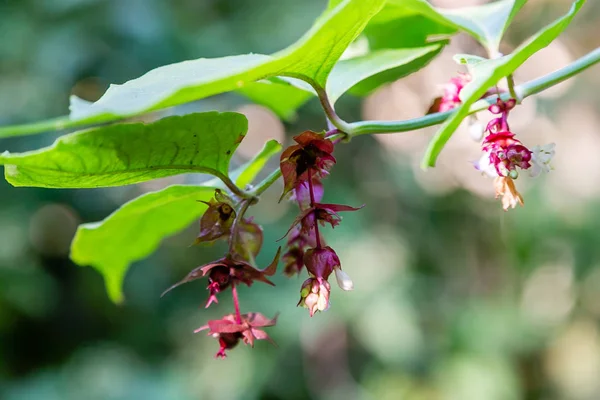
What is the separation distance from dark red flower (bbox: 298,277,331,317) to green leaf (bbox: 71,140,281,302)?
14cm

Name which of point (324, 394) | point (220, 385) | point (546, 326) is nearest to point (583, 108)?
point (546, 326)

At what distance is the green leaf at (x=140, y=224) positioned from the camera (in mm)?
605

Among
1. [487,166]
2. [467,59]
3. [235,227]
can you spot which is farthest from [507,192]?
[235,227]

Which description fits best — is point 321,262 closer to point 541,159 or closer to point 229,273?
point 229,273

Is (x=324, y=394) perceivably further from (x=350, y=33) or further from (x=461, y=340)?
(x=350, y=33)

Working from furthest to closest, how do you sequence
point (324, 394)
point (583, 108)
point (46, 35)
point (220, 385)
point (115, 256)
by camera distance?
point (583, 108)
point (324, 394)
point (220, 385)
point (46, 35)
point (115, 256)

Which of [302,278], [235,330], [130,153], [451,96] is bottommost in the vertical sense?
[235,330]

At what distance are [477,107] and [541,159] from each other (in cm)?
9

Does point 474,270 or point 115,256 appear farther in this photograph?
point 474,270

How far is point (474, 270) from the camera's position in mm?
4633

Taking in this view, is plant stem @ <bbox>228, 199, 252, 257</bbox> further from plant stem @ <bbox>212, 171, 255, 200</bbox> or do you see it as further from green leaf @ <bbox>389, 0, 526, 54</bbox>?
green leaf @ <bbox>389, 0, 526, 54</bbox>

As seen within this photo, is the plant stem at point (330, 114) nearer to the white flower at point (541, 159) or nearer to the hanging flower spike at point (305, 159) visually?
the hanging flower spike at point (305, 159)

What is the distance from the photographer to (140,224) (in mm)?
693

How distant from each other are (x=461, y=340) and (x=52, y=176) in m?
3.12
